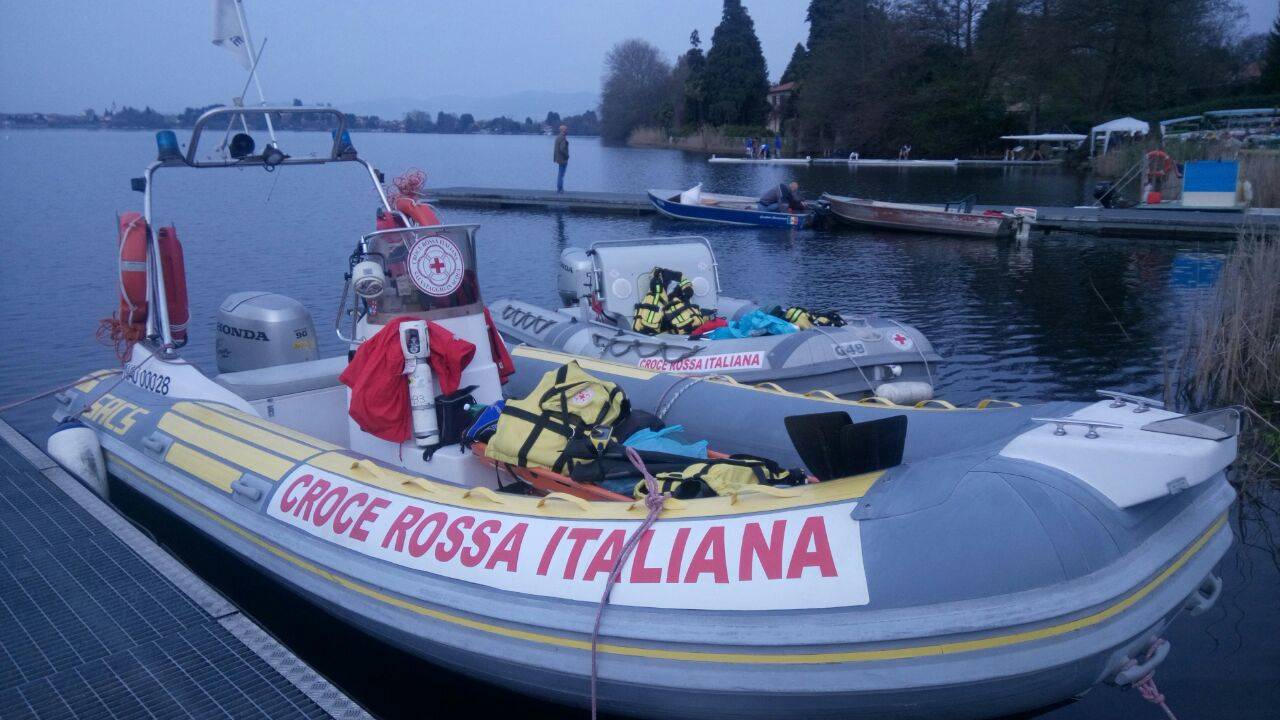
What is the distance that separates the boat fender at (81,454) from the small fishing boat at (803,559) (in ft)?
4.36

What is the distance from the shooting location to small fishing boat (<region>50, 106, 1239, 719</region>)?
2.79 meters

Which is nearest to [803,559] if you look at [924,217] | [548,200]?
[924,217]

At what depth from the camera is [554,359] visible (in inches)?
266

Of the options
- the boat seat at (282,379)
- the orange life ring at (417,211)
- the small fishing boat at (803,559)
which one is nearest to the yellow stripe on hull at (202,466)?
the small fishing boat at (803,559)

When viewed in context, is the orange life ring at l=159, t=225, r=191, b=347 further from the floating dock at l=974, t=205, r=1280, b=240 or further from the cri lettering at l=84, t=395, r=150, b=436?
the floating dock at l=974, t=205, r=1280, b=240

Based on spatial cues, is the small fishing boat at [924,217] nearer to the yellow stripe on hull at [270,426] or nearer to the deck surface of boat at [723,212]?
the deck surface of boat at [723,212]

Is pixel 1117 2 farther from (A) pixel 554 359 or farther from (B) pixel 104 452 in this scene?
(B) pixel 104 452

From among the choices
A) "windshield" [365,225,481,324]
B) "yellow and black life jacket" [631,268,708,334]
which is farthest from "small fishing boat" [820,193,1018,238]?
"windshield" [365,225,481,324]

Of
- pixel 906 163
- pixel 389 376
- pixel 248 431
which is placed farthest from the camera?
pixel 906 163

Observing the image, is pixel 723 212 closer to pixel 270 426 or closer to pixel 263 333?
pixel 263 333

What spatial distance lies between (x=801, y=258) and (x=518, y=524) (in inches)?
544

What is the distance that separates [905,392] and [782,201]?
45.9 ft

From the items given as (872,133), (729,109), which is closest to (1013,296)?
(872,133)

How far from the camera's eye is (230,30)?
5.75 meters
